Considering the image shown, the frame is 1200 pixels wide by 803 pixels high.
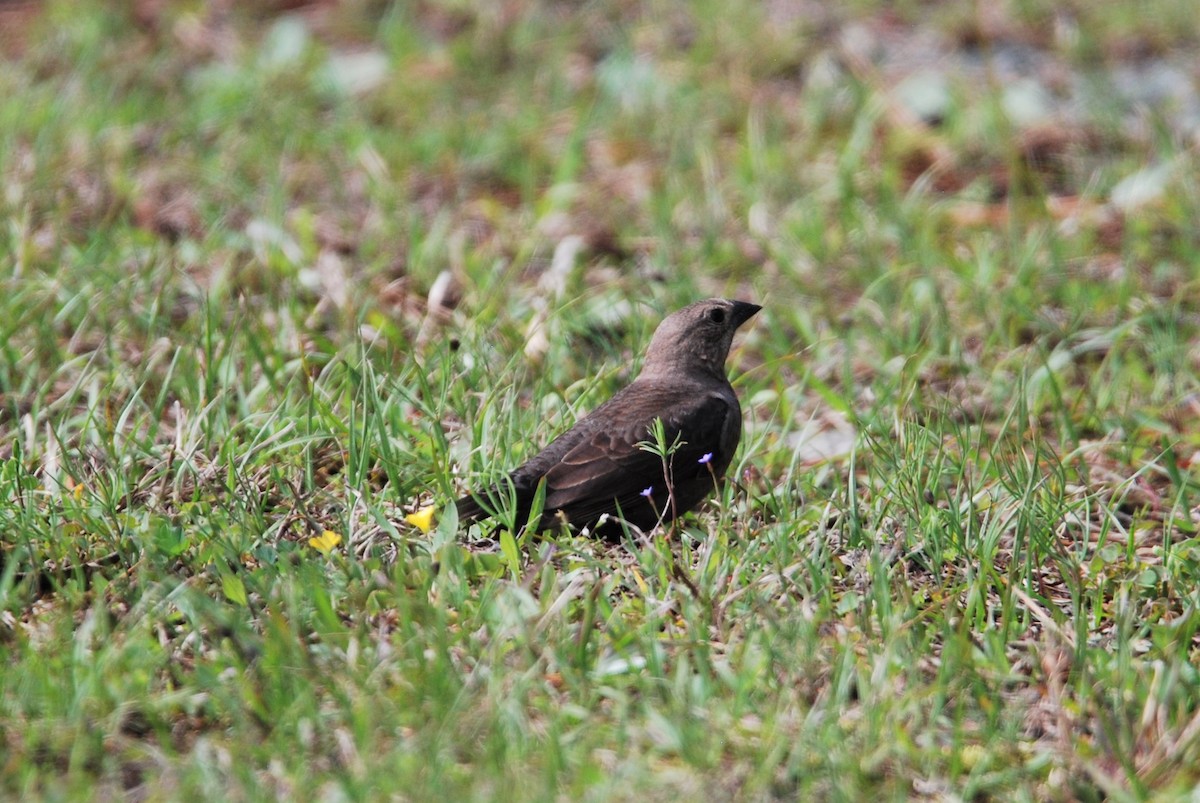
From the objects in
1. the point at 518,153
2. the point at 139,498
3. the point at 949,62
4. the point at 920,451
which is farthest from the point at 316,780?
the point at 949,62

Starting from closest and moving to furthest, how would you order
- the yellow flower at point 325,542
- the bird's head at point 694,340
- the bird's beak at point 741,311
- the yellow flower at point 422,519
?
the yellow flower at point 325,542
the yellow flower at point 422,519
the bird's head at point 694,340
the bird's beak at point 741,311

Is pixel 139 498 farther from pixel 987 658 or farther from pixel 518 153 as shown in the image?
pixel 518 153

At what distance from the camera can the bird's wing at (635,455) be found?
15.0 feet

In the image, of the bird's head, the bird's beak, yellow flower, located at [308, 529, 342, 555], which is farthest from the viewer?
the bird's beak

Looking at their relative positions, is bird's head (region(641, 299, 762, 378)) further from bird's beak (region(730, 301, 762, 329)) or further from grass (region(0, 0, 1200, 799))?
grass (region(0, 0, 1200, 799))

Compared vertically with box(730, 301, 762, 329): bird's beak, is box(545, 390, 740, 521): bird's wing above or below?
below

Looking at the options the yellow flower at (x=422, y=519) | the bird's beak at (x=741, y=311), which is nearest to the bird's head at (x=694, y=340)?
the bird's beak at (x=741, y=311)

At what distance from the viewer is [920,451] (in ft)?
14.7

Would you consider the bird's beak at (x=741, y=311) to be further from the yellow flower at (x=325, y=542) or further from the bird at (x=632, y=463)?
the yellow flower at (x=325, y=542)

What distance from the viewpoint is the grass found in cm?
337

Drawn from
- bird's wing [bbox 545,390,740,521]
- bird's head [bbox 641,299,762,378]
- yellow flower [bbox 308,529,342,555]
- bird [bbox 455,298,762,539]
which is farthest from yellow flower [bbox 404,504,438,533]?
bird's head [bbox 641,299,762,378]

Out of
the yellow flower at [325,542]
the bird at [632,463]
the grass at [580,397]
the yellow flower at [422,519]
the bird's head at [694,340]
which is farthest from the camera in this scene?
the bird's head at [694,340]

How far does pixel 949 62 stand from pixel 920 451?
5.51 meters

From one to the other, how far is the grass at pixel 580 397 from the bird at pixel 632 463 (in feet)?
0.38
